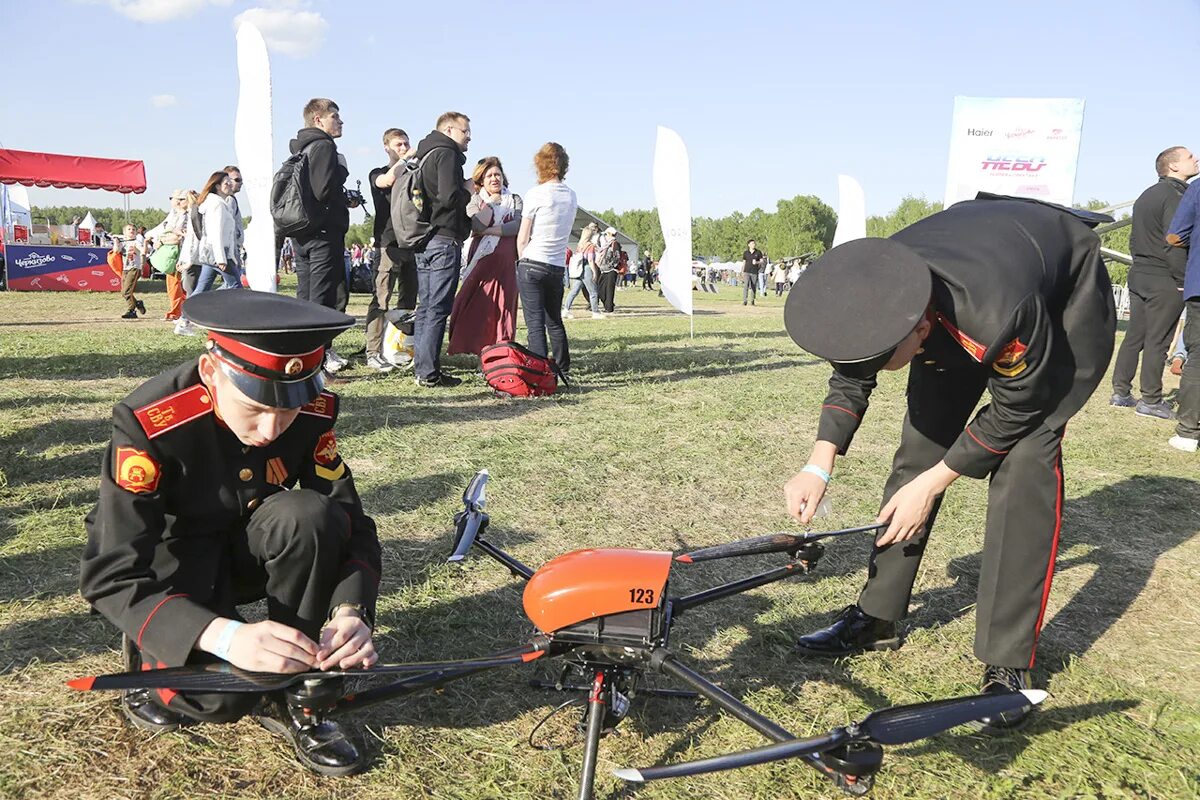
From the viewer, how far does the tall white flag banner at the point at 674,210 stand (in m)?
13.0

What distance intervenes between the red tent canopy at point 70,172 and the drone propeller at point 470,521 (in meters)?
29.9

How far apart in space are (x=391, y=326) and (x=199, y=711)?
6.89 metres

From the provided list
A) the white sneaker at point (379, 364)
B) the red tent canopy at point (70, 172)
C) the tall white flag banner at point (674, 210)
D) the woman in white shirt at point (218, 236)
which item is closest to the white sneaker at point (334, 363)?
the white sneaker at point (379, 364)

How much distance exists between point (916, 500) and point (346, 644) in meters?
1.82

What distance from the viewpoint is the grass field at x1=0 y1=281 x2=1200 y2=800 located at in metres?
2.44

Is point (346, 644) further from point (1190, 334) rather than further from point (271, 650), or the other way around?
point (1190, 334)

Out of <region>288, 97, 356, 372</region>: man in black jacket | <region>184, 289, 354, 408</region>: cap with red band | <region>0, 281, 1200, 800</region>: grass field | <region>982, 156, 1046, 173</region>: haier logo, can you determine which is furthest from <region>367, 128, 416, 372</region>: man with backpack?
<region>982, 156, 1046, 173</region>: haier logo

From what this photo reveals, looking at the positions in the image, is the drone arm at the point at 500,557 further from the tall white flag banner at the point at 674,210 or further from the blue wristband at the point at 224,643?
the tall white flag banner at the point at 674,210

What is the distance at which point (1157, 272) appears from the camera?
26.0 ft

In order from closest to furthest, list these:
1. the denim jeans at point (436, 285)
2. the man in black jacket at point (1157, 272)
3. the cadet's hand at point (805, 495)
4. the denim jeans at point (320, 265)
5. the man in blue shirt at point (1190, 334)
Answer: the cadet's hand at point (805, 495) < the man in blue shirt at point (1190, 334) < the denim jeans at point (436, 285) < the man in black jacket at point (1157, 272) < the denim jeans at point (320, 265)

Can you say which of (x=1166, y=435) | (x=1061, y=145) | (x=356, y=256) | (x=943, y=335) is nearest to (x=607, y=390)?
(x=1166, y=435)

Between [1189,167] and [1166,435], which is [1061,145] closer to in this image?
[1189,167]

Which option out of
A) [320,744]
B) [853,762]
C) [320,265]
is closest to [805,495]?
[853,762]

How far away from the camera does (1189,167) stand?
814cm
